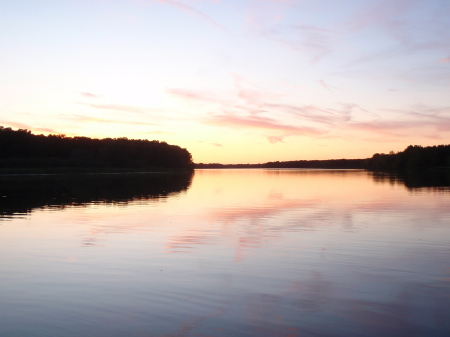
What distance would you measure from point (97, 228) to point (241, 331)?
1281 centimetres

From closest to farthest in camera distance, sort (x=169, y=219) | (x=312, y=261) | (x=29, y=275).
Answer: (x=29, y=275) < (x=312, y=261) < (x=169, y=219)

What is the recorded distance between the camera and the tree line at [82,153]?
110125 mm

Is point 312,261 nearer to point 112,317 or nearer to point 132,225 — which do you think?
point 112,317

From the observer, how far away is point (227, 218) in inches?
862

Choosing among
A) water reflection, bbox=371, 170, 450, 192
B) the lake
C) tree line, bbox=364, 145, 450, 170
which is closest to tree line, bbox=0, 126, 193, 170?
water reflection, bbox=371, 170, 450, 192

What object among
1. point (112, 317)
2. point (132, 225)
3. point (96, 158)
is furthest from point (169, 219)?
point (96, 158)

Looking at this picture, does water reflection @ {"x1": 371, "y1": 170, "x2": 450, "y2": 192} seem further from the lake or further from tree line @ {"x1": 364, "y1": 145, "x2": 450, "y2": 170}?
tree line @ {"x1": 364, "y1": 145, "x2": 450, "y2": 170}

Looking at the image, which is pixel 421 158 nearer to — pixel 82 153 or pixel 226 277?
pixel 82 153

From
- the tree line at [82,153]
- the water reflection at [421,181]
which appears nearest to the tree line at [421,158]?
the water reflection at [421,181]

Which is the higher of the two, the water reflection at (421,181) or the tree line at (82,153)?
the tree line at (82,153)

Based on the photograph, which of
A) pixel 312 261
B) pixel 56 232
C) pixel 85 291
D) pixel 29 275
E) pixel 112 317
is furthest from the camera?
pixel 56 232

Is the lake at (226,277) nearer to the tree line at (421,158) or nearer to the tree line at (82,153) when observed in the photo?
the tree line at (82,153)

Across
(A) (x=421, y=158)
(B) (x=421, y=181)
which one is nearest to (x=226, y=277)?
(B) (x=421, y=181)

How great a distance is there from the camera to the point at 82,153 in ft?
422
